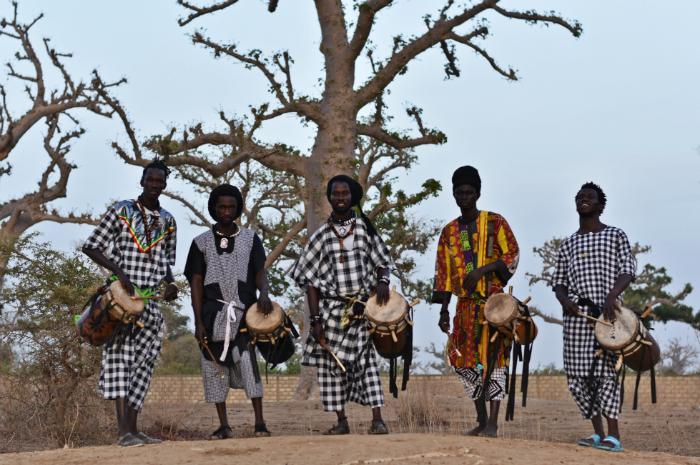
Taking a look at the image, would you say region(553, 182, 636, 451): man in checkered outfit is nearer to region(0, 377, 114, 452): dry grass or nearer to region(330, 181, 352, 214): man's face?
region(330, 181, 352, 214): man's face

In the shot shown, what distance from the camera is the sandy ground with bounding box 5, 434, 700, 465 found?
563cm

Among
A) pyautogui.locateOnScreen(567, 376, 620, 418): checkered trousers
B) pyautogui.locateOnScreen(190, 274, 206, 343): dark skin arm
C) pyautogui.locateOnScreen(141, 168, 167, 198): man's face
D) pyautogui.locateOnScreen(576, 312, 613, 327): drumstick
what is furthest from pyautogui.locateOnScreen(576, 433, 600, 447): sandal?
pyautogui.locateOnScreen(141, 168, 167, 198): man's face

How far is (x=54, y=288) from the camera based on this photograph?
382 inches

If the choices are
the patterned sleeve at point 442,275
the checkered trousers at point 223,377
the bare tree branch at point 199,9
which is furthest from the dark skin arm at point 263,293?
the bare tree branch at point 199,9

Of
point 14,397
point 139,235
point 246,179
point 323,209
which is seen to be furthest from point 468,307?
point 246,179

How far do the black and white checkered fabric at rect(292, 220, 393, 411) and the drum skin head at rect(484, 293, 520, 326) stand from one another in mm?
813

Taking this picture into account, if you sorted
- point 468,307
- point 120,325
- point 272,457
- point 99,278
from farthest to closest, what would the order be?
1. point 99,278
2. point 468,307
3. point 120,325
4. point 272,457

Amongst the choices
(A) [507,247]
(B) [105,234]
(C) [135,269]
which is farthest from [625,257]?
(B) [105,234]

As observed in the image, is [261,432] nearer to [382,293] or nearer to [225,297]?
[225,297]

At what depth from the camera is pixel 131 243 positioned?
280 inches

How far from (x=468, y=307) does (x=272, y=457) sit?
2.22 meters

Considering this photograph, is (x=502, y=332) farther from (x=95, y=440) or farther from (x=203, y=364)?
(x=95, y=440)

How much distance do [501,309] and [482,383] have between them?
0.63 m

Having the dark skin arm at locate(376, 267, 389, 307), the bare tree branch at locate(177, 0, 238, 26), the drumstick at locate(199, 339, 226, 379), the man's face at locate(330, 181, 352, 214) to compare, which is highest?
the bare tree branch at locate(177, 0, 238, 26)
